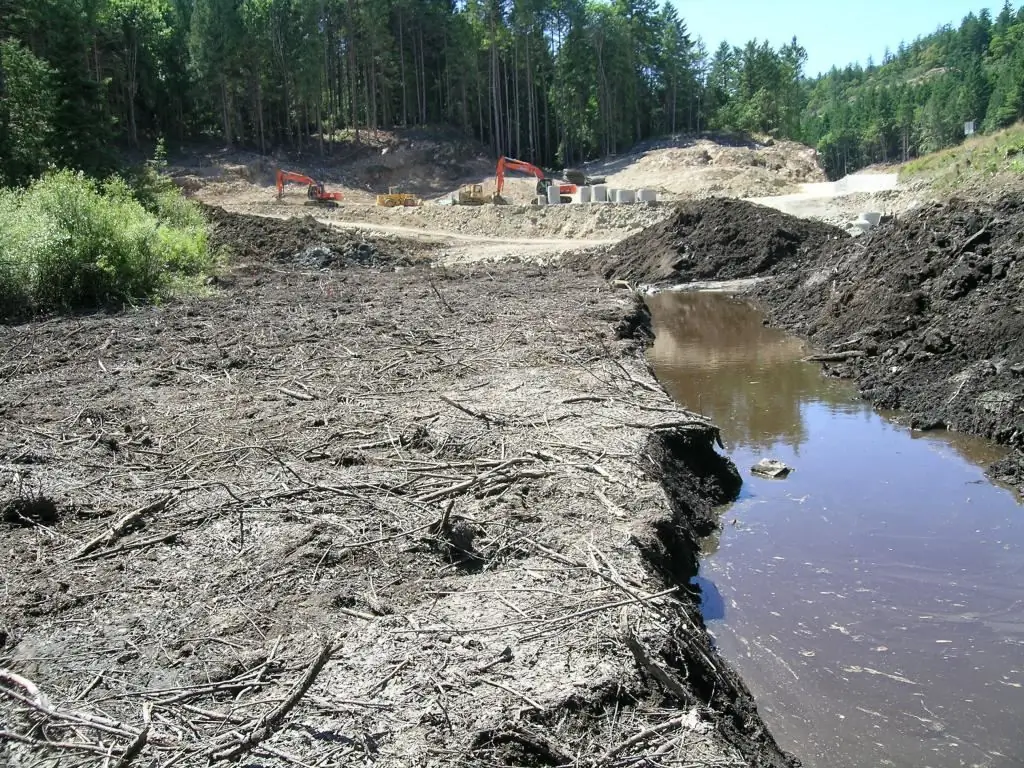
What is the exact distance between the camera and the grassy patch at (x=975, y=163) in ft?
96.6

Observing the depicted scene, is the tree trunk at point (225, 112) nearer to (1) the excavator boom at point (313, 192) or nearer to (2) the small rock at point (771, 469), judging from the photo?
(1) the excavator boom at point (313, 192)

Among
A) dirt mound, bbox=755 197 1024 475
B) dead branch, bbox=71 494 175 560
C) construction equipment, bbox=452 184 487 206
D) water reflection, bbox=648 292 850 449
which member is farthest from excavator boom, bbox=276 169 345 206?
dead branch, bbox=71 494 175 560

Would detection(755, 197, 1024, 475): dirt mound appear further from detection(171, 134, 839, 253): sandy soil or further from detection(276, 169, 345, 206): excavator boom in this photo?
detection(276, 169, 345, 206): excavator boom

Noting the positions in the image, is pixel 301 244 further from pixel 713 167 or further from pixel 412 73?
pixel 412 73

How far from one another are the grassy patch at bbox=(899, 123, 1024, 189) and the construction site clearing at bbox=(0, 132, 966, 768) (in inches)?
848

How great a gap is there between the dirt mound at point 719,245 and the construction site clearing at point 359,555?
11981 millimetres

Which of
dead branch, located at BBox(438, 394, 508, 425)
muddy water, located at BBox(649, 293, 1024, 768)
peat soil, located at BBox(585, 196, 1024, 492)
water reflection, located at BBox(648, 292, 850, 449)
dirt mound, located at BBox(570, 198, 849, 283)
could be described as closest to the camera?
muddy water, located at BBox(649, 293, 1024, 768)

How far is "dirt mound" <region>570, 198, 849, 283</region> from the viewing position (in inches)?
994

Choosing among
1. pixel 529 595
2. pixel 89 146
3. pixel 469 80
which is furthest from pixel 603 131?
pixel 529 595

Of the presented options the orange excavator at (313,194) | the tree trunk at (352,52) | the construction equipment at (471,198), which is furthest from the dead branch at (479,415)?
the tree trunk at (352,52)

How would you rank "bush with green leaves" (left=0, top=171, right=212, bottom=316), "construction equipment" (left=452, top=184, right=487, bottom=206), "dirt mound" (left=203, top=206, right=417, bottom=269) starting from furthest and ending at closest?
"construction equipment" (left=452, top=184, right=487, bottom=206) → "dirt mound" (left=203, top=206, right=417, bottom=269) → "bush with green leaves" (left=0, top=171, right=212, bottom=316)

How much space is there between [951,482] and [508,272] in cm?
1645

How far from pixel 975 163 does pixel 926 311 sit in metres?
19.9

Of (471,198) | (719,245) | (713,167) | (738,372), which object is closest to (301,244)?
(719,245)
